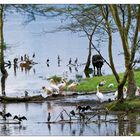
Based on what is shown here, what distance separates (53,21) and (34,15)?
0.65 ft

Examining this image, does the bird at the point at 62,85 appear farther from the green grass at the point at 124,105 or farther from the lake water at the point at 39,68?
the green grass at the point at 124,105

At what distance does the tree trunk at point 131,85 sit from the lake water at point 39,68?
11cm

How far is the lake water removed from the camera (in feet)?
30.9

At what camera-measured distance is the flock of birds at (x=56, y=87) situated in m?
9.67

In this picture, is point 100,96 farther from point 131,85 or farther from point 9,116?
point 9,116

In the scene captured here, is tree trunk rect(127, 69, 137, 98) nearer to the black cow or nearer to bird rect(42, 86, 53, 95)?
the black cow

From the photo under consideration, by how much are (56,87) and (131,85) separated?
25.4 inches

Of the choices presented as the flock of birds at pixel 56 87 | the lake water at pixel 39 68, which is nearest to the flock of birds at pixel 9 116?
the lake water at pixel 39 68

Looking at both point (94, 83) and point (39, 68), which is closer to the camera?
point (39, 68)

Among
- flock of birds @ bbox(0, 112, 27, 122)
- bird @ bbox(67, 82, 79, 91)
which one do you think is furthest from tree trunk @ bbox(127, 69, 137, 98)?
flock of birds @ bbox(0, 112, 27, 122)

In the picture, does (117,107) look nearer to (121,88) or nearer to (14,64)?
(121,88)

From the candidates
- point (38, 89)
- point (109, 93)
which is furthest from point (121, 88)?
point (38, 89)

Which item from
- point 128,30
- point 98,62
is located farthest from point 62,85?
point 128,30

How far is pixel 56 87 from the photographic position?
978 cm
